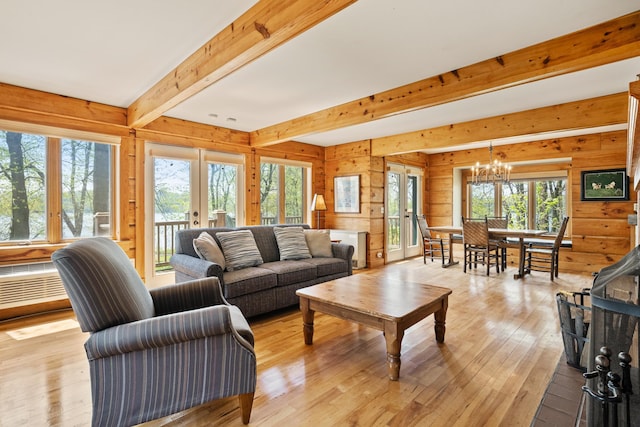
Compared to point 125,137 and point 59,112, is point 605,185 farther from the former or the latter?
point 59,112

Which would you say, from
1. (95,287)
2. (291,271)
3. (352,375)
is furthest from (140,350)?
(291,271)

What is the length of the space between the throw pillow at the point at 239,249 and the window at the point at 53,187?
63.8 inches

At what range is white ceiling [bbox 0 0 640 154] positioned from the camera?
193 cm

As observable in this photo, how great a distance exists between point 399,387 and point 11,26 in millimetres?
3473

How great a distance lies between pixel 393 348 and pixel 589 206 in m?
5.35

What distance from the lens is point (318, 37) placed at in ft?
7.35

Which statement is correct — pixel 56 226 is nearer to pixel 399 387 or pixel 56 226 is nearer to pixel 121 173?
pixel 121 173

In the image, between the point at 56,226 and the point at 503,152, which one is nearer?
the point at 56,226

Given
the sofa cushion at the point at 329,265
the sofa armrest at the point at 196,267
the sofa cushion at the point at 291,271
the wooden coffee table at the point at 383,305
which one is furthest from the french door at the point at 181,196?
the wooden coffee table at the point at 383,305

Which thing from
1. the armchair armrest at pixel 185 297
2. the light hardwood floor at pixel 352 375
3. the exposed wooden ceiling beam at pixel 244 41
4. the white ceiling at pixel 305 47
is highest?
the white ceiling at pixel 305 47

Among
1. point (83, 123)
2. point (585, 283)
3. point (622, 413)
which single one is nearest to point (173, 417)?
point (622, 413)

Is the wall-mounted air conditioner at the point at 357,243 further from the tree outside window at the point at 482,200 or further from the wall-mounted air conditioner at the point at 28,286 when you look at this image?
the wall-mounted air conditioner at the point at 28,286

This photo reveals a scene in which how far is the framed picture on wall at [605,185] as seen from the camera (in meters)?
5.01

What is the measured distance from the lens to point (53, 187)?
348 cm
